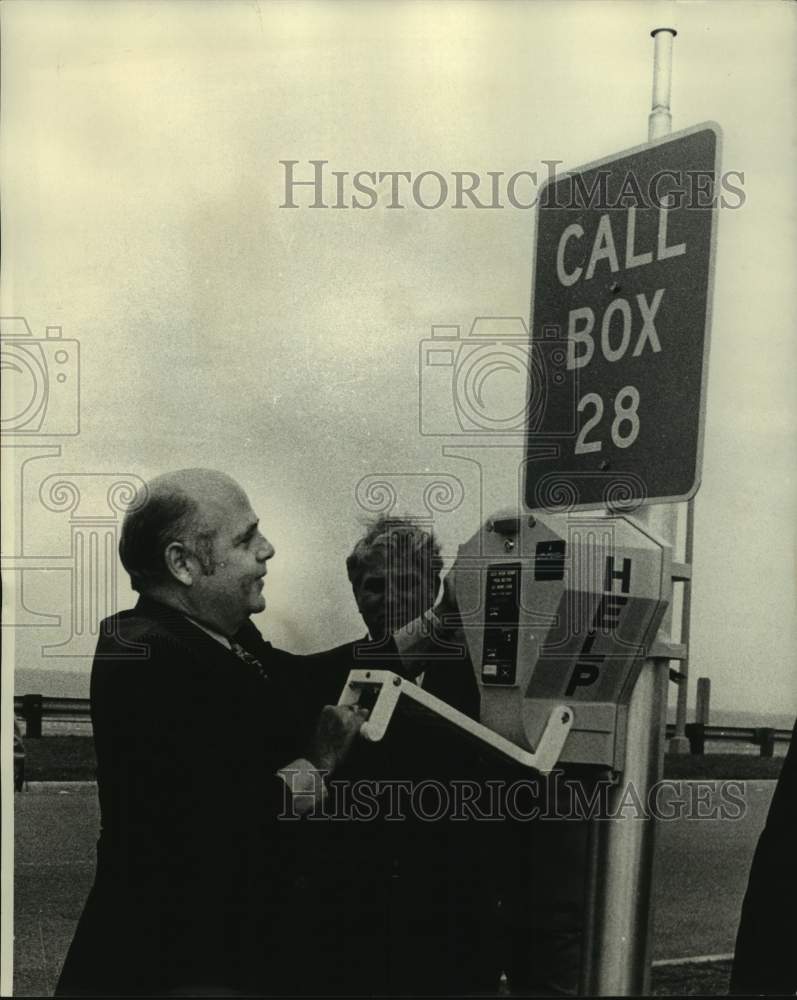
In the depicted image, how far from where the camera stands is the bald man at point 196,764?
2.56m

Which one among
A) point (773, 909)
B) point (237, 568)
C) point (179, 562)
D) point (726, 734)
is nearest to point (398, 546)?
point (237, 568)

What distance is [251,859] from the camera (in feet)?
8.50

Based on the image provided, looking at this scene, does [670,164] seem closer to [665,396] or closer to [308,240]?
[665,396]

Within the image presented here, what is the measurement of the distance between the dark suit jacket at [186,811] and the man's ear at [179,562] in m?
0.06

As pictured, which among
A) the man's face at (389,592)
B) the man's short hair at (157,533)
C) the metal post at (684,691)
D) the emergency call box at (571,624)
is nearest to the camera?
the emergency call box at (571,624)

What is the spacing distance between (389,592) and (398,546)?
90mm

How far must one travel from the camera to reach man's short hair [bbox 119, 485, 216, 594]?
2.64 m

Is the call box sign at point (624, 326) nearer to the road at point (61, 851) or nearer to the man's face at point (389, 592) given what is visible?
the man's face at point (389, 592)

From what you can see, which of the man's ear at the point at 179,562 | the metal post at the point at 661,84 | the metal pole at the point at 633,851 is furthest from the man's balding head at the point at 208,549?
the metal post at the point at 661,84

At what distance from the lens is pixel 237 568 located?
269cm

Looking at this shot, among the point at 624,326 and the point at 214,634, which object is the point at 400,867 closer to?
the point at 214,634

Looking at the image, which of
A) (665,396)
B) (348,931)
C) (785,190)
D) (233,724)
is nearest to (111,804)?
(233,724)

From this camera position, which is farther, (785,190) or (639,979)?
(785,190)

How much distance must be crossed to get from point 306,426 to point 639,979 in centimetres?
114
